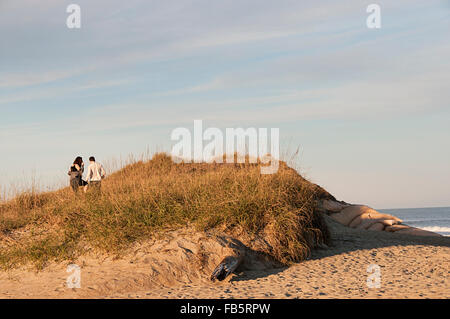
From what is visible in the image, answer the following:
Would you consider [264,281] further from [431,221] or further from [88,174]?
[431,221]

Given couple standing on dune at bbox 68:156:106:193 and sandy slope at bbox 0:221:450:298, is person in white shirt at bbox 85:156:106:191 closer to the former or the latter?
couple standing on dune at bbox 68:156:106:193

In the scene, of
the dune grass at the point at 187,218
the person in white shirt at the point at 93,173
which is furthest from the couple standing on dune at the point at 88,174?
the dune grass at the point at 187,218

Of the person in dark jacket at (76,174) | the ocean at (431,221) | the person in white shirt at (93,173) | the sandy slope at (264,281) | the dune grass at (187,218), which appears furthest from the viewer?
the ocean at (431,221)

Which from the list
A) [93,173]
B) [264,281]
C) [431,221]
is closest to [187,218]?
[264,281]

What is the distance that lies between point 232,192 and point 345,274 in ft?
9.03

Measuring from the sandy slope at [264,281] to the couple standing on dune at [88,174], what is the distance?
5.19m

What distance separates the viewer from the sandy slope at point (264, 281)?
653cm

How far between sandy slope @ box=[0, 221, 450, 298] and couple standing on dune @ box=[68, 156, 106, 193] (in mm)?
5193

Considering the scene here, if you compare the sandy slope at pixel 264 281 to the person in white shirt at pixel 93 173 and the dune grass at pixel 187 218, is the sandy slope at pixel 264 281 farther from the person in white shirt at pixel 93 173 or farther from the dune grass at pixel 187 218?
the person in white shirt at pixel 93 173

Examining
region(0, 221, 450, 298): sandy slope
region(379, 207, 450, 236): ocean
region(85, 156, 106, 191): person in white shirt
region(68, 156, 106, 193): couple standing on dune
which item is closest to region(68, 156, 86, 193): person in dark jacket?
region(68, 156, 106, 193): couple standing on dune
